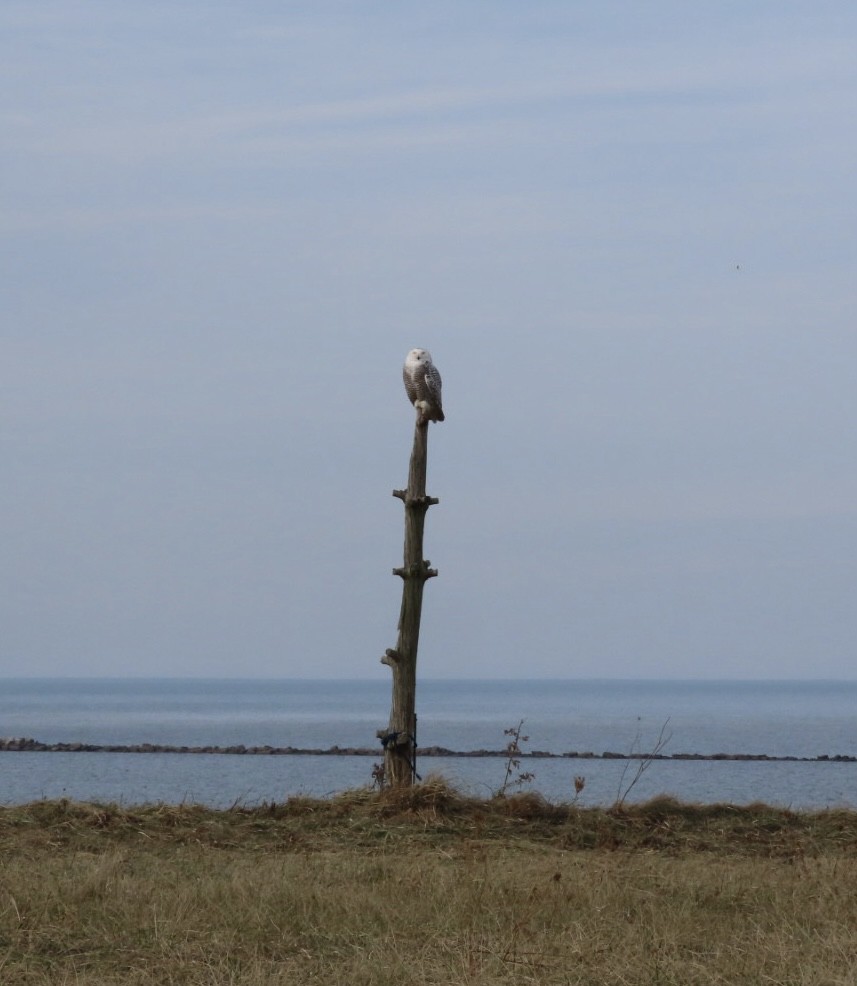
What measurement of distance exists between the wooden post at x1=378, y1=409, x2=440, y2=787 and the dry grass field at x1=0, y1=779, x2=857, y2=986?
2.03 ft

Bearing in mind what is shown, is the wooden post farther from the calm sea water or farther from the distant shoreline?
the distant shoreline

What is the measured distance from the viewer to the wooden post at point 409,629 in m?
14.1

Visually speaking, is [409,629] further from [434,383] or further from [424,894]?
[424,894]

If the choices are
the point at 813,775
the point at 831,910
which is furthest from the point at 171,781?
the point at 831,910

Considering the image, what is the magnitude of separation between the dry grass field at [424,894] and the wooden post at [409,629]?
617mm

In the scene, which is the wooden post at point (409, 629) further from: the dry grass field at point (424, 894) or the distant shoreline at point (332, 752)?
the distant shoreline at point (332, 752)

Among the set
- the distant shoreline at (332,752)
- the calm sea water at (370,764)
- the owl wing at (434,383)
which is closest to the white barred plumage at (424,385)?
the owl wing at (434,383)

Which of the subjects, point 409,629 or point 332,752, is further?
point 332,752

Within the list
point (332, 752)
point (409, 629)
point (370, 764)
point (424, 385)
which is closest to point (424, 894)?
point (409, 629)

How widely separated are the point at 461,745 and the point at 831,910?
226ft

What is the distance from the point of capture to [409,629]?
47.5ft

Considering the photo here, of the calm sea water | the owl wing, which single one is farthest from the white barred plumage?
the calm sea water

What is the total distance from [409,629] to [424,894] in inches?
214

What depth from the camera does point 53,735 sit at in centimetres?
9300
